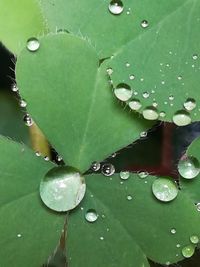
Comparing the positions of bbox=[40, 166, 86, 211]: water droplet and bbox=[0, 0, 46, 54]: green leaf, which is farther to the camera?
bbox=[0, 0, 46, 54]: green leaf

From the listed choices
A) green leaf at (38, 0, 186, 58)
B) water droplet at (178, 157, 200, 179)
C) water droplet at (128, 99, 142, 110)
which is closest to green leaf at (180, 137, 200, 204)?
water droplet at (178, 157, 200, 179)

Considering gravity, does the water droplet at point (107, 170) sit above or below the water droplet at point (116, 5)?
below

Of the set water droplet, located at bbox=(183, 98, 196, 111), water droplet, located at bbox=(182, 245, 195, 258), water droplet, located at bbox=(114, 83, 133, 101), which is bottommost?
water droplet, located at bbox=(182, 245, 195, 258)

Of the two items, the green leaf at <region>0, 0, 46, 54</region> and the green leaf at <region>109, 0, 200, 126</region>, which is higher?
the green leaf at <region>0, 0, 46, 54</region>

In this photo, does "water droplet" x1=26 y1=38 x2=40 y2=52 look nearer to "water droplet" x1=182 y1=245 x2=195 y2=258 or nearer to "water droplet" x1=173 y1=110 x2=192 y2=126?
"water droplet" x1=173 y1=110 x2=192 y2=126

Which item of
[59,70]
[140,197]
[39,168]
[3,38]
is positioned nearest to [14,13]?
[3,38]

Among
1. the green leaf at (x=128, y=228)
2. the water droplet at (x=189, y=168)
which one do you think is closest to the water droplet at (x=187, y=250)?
the green leaf at (x=128, y=228)

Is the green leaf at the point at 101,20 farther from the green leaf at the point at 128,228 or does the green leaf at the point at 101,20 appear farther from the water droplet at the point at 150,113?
the green leaf at the point at 128,228
